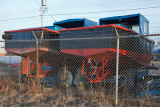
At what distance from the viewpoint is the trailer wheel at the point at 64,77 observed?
7.25 m

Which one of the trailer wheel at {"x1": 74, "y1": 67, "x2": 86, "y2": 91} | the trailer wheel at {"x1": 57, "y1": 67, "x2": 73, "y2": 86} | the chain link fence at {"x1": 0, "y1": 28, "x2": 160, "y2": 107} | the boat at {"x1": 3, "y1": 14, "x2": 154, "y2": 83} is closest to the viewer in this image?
the chain link fence at {"x1": 0, "y1": 28, "x2": 160, "y2": 107}

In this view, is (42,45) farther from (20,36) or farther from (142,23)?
(142,23)

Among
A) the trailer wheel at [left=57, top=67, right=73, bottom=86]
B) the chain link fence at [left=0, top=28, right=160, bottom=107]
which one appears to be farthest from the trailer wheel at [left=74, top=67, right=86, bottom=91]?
the trailer wheel at [left=57, top=67, right=73, bottom=86]

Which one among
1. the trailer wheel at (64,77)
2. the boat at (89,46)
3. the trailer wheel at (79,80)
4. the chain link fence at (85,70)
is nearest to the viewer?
the chain link fence at (85,70)

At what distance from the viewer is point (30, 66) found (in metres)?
7.98

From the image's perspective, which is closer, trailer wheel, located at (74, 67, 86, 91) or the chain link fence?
the chain link fence

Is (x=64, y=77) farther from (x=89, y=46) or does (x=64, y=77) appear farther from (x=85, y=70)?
(x=89, y=46)

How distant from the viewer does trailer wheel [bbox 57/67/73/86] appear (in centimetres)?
725

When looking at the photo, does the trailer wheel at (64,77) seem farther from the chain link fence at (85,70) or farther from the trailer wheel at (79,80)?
the trailer wheel at (79,80)

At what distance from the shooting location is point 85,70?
265 inches

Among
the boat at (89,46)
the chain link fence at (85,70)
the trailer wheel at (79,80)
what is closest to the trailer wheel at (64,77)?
the chain link fence at (85,70)

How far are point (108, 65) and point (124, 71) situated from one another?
90 centimetres

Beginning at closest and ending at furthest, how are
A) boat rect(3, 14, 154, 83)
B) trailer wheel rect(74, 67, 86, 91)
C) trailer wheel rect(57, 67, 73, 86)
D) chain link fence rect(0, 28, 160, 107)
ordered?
chain link fence rect(0, 28, 160, 107) < boat rect(3, 14, 154, 83) < trailer wheel rect(74, 67, 86, 91) < trailer wheel rect(57, 67, 73, 86)

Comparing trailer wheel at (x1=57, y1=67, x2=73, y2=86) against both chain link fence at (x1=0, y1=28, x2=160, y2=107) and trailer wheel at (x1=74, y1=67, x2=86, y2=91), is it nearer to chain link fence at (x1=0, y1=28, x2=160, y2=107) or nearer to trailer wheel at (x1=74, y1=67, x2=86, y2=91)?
chain link fence at (x1=0, y1=28, x2=160, y2=107)
